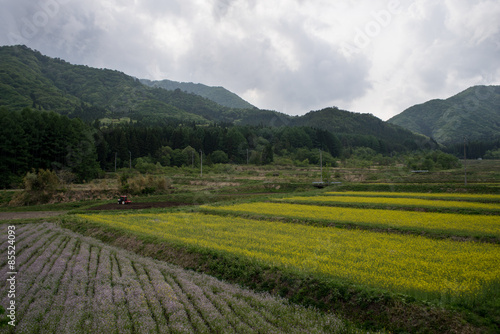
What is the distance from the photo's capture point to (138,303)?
8000 millimetres

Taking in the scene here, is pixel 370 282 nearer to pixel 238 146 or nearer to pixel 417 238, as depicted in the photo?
pixel 417 238

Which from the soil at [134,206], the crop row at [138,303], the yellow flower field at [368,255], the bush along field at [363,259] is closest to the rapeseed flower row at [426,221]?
the bush along field at [363,259]

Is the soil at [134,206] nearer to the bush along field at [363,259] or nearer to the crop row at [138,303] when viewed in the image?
the bush along field at [363,259]

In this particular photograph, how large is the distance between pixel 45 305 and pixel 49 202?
Result: 36.1m

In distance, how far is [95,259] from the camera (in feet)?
41.2

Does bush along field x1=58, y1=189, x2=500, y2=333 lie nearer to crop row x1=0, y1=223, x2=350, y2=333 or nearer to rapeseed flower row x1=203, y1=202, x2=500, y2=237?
rapeseed flower row x1=203, y1=202, x2=500, y2=237

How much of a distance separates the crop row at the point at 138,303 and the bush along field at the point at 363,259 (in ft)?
2.73

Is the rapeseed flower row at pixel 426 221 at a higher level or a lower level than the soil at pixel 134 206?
higher

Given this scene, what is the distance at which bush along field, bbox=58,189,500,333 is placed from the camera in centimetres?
691

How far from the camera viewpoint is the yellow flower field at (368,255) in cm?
801

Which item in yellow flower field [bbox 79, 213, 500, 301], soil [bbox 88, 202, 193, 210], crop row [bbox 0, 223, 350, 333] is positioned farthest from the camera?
soil [bbox 88, 202, 193, 210]

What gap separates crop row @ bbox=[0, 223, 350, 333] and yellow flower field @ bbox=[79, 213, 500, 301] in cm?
203

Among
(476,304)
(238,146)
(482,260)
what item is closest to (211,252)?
(476,304)

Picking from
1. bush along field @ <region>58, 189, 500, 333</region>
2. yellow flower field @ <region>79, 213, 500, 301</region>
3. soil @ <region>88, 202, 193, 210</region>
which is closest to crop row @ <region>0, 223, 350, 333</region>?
bush along field @ <region>58, 189, 500, 333</region>
